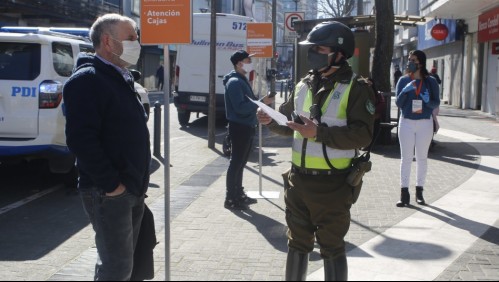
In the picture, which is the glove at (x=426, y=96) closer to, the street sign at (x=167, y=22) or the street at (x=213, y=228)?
the street at (x=213, y=228)

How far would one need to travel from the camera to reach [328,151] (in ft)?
12.8

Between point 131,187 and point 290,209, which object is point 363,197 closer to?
point 290,209

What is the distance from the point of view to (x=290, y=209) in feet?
13.3

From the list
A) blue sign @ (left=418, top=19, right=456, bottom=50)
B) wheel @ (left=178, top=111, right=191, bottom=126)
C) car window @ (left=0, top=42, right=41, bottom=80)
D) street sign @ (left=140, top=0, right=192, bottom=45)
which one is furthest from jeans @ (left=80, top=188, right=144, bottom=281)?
blue sign @ (left=418, top=19, right=456, bottom=50)

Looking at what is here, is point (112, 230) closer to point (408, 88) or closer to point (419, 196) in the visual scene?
point (408, 88)

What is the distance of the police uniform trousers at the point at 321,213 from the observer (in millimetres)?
3879

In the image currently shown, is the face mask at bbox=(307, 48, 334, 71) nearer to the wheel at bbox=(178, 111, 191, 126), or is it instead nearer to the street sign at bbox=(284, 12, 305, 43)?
the wheel at bbox=(178, 111, 191, 126)

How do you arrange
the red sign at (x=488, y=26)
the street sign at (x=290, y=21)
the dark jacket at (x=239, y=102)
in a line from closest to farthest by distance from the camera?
1. the dark jacket at (x=239, y=102)
2. the red sign at (x=488, y=26)
3. the street sign at (x=290, y=21)

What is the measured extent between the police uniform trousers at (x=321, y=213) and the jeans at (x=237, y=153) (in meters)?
3.46

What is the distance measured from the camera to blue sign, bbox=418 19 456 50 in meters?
26.9

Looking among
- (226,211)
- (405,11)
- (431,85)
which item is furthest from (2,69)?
(405,11)

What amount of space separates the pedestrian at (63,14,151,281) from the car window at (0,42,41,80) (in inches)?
170

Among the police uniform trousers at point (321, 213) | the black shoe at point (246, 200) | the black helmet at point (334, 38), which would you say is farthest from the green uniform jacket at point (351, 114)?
the black shoe at point (246, 200)

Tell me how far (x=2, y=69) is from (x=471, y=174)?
705 centimetres
